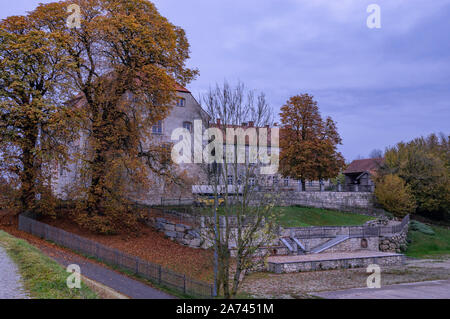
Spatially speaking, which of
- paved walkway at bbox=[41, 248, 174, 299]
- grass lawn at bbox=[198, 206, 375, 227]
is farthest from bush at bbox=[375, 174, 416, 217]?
paved walkway at bbox=[41, 248, 174, 299]

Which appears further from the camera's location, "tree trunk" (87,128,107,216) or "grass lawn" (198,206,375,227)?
"grass lawn" (198,206,375,227)

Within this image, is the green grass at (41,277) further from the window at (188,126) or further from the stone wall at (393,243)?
the stone wall at (393,243)

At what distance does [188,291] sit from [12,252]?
28.3ft

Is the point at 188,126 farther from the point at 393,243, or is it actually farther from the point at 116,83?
the point at 393,243

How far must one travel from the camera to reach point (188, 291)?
48.8ft

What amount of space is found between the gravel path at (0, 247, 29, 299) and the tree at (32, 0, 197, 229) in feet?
30.7

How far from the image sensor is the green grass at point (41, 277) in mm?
11938

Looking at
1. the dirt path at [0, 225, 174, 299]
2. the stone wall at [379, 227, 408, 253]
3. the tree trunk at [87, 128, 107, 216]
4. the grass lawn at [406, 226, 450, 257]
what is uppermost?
the tree trunk at [87, 128, 107, 216]

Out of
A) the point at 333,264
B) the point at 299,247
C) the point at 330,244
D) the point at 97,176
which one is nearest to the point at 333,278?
the point at 333,264

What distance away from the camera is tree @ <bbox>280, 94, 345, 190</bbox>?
44281mm

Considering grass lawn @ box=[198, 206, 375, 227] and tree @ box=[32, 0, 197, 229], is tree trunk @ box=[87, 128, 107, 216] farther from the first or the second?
grass lawn @ box=[198, 206, 375, 227]

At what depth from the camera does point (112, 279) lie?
53.7ft

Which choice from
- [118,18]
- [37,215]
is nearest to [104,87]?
[118,18]
